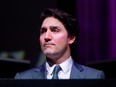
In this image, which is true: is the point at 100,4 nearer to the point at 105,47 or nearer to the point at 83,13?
the point at 83,13

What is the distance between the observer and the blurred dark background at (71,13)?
108 inches

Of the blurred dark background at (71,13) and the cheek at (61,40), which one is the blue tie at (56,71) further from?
the blurred dark background at (71,13)

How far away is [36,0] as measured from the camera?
114 inches

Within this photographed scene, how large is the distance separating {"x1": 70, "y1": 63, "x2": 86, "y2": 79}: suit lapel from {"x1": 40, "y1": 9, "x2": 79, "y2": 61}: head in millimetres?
53

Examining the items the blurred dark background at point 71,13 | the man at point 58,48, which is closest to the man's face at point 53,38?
the man at point 58,48

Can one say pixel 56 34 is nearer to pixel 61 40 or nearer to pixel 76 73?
pixel 61 40

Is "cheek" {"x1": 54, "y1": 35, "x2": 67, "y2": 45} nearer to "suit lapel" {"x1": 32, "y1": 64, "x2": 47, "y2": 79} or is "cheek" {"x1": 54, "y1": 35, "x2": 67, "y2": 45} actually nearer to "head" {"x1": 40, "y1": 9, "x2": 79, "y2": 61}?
"head" {"x1": 40, "y1": 9, "x2": 79, "y2": 61}

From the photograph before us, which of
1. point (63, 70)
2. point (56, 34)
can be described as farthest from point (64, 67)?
point (56, 34)

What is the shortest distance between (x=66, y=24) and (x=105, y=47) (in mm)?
1692

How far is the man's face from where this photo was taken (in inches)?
42.0

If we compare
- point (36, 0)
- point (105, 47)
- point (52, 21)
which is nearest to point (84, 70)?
point (52, 21)

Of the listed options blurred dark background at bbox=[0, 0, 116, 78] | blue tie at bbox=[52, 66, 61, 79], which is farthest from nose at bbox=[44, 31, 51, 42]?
blurred dark background at bbox=[0, 0, 116, 78]

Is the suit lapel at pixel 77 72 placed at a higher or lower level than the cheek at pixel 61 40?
lower

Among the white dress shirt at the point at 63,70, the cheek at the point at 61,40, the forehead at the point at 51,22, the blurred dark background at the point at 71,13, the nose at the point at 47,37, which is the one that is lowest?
the blurred dark background at the point at 71,13
